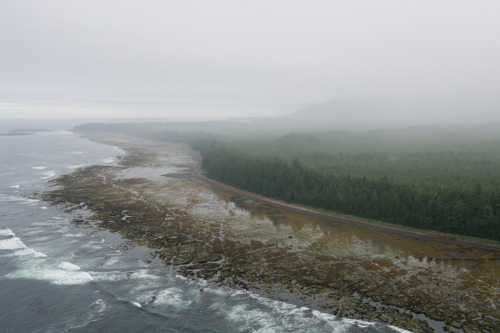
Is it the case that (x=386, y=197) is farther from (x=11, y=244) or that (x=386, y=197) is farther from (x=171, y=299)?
A: (x=11, y=244)

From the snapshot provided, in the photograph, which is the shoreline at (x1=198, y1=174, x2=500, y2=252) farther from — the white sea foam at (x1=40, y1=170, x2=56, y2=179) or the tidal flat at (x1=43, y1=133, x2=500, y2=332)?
the white sea foam at (x1=40, y1=170, x2=56, y2=179)

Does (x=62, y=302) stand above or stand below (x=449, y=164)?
below

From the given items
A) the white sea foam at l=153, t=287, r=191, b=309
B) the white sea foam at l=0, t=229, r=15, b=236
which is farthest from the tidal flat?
the white sea foam at l=0, t=229, r=15, b=236

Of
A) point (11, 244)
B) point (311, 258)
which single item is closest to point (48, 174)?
point (11, 244)

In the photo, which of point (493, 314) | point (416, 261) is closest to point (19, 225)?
point (416, 261)

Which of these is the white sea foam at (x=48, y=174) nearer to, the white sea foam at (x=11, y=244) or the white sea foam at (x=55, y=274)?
the white sea foam at (x=11, y=244)

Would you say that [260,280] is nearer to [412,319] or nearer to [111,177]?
[412,319]
